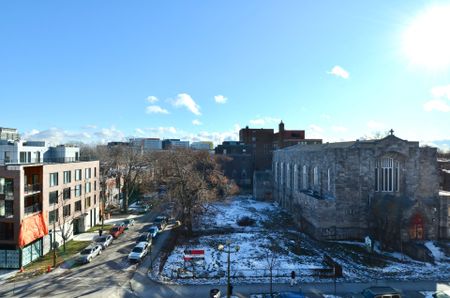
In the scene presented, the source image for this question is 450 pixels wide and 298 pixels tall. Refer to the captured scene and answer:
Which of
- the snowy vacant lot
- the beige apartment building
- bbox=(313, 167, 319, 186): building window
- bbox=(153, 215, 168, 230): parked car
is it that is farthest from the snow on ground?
the beige apartment building

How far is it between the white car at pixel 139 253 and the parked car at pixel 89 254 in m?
3.83

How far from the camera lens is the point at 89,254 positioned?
104 ft

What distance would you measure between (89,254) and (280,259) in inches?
753

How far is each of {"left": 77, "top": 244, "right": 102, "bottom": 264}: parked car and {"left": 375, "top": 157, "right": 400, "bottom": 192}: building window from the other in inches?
1336

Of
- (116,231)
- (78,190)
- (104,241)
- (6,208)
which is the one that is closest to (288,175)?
(116,231)

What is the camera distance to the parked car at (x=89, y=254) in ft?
102

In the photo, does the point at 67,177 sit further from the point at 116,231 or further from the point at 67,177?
the point at 116,231

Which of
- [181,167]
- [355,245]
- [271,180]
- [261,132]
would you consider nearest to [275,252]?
[355,245]

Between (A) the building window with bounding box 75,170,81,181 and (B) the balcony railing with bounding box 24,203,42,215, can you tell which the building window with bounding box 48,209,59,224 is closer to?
(B) the balcony railing with bounding box 24,203,42,215

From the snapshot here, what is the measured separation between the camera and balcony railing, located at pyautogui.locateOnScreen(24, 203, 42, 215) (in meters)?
31.9

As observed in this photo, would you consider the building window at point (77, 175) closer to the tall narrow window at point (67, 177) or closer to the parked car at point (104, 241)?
the tall narrow window at point (67, 177)

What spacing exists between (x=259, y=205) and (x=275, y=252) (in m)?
33.4

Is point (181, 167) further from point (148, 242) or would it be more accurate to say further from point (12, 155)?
point (12, 155)

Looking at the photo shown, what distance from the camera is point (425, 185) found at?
4103cm
